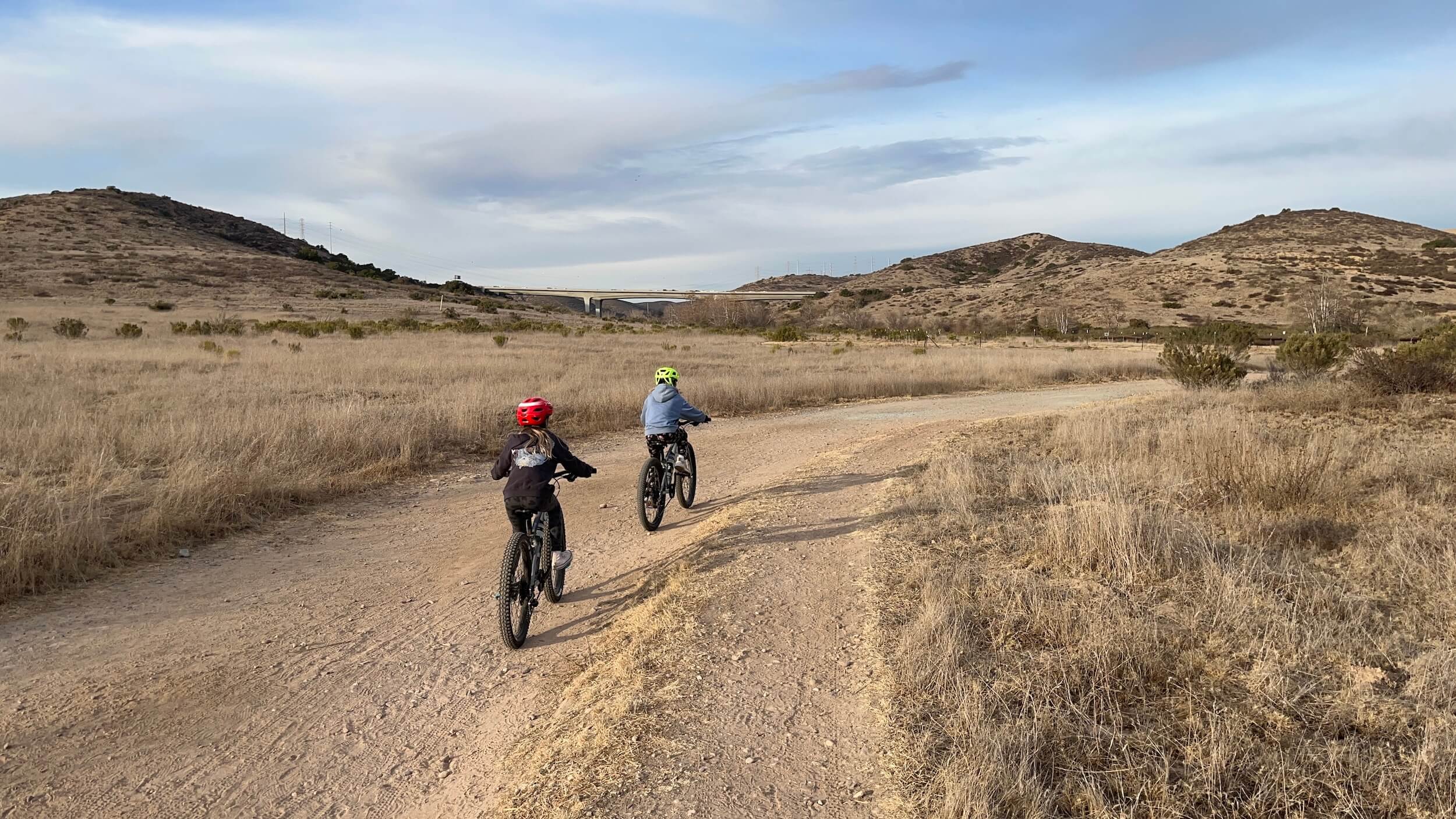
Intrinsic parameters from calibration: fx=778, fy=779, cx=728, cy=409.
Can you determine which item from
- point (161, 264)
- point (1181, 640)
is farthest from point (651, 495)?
point (161, 264)

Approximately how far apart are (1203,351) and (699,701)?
66.7 ft

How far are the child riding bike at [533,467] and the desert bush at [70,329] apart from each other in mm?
37213

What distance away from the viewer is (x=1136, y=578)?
558 centimetres

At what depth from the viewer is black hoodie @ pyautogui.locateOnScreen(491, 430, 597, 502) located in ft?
18.0

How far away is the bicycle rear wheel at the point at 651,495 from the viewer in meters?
7.95

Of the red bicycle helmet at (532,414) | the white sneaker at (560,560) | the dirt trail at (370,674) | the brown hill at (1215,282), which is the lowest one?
the dirt trail at (370,674)

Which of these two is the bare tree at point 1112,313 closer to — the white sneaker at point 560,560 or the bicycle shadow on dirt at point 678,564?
the bicycle shadow on dirt at point 678,564

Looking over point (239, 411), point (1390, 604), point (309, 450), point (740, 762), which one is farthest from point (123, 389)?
point (1390, 604)

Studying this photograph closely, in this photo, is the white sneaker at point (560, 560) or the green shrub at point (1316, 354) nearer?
the white sneaker at point (560, 560)

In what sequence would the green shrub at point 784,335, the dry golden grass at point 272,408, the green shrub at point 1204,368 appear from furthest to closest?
the green shrub at point 784,335 → the green shrub at point 1204,368 → the dry golden grass at point 272,408

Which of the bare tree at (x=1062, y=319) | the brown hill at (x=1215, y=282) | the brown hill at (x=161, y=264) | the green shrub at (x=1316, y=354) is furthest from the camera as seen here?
the bare tree at (x=1062, y=319)

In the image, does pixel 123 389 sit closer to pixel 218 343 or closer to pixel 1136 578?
pixel 218 343

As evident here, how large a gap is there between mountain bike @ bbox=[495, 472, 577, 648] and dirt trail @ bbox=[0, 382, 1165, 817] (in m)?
0.19

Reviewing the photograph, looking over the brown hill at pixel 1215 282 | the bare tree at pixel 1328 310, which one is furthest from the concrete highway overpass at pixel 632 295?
the bare tree at pixel 1328 310
